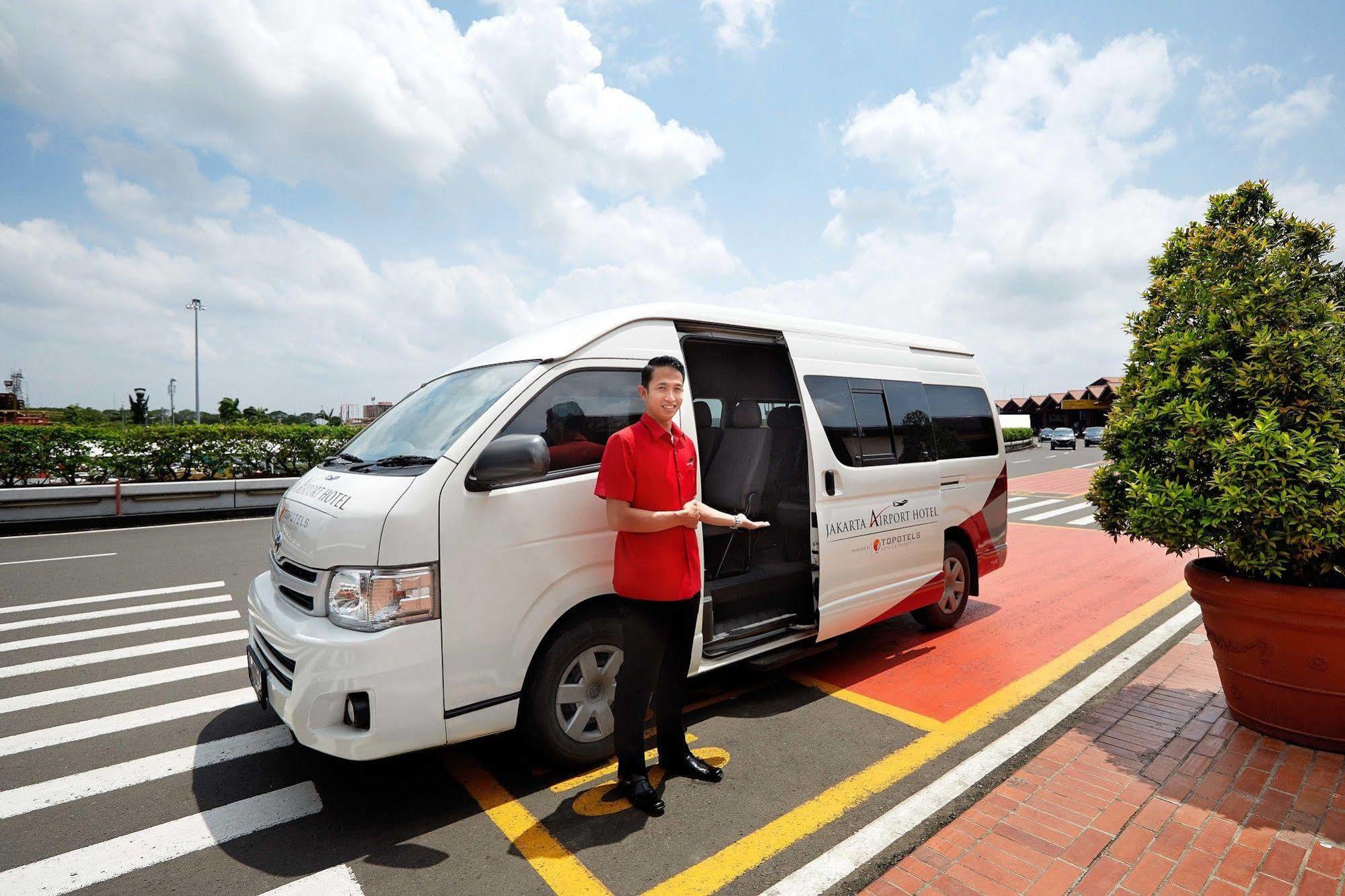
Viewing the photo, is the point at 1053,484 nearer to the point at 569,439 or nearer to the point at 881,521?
the point at 881,521

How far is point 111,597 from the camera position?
7.00 m

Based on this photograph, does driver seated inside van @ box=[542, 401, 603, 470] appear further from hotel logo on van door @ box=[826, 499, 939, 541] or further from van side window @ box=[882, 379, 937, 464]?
van side window @ box=[882, 379, 937, 464]

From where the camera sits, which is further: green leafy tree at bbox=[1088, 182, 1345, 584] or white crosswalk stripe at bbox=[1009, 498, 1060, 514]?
white crosswalk stripe at bbox=[1009, 498, 1060, 514]

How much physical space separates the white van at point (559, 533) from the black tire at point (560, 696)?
0.01 metres

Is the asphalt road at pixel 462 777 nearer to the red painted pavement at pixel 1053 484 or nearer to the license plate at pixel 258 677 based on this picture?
the license plate at pixel 258 677

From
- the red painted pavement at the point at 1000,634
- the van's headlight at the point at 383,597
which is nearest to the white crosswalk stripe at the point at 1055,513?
the red painted pavement at the point at 1000,634

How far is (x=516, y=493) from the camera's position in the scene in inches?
122

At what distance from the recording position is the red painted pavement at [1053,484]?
1761 cm

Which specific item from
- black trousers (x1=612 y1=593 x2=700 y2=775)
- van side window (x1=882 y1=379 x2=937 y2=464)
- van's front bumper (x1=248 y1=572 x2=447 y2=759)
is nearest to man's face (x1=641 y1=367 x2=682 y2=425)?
black trousers (x1=612 y1=593 x2=700 y2=775)

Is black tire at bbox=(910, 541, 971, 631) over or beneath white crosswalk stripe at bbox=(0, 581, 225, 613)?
over

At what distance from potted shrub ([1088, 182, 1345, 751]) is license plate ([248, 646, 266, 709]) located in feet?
14.9

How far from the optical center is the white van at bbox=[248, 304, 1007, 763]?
2840 mm

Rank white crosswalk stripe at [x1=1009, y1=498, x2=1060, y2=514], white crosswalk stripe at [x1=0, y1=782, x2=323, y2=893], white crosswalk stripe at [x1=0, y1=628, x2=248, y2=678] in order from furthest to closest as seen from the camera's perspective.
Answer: white crosswalk stripe at [x1=1009, y1=498, x2=1060, y2=514] → white crosswalk stripe at [x1=0, y1=628, x2=248, y2=678] → white crosswalk stripe at [x1=0, y1=782, x2=323, y2=893]

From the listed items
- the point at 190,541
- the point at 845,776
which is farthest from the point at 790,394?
the point at 190,541
